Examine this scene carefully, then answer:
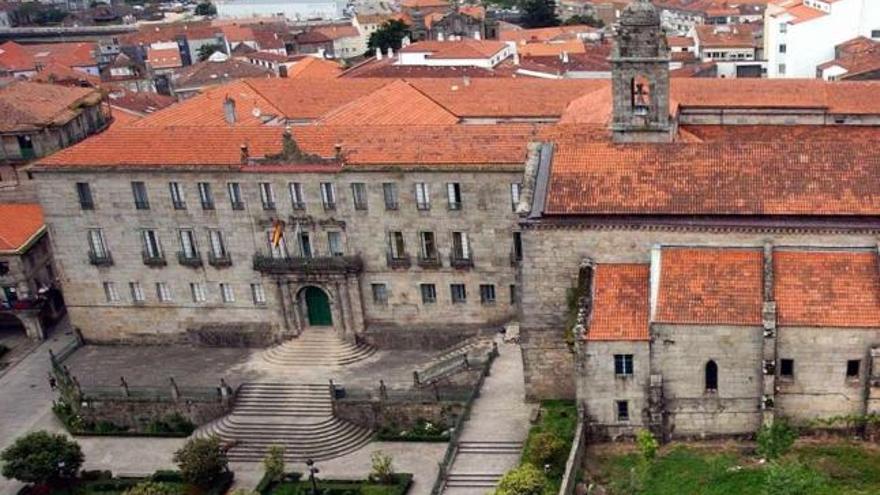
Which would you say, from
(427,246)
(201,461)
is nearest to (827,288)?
(427,246)

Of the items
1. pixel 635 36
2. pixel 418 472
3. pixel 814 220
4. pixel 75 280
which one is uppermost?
pixel 635 36

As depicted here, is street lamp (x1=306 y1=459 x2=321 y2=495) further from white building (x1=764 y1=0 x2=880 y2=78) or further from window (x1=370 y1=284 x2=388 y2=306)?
white building (x1=764 y1=0 x2=880 y2=78)

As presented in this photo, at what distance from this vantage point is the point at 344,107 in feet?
200

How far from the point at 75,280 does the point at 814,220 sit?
1543 inches

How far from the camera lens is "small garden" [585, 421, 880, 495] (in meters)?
34.3

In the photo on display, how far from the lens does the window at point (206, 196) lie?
163 ft

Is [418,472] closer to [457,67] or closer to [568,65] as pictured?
[457,67]

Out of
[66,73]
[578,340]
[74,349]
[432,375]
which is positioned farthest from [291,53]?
[578,340]

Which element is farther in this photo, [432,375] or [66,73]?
[66,73]

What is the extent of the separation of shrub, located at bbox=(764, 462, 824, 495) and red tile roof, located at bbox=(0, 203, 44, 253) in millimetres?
45426

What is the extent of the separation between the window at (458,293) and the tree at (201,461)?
1432 cm

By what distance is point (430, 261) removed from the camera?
48938mm

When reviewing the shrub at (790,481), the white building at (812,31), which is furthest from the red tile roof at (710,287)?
the white building at (812,31)

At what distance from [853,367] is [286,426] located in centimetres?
2591
